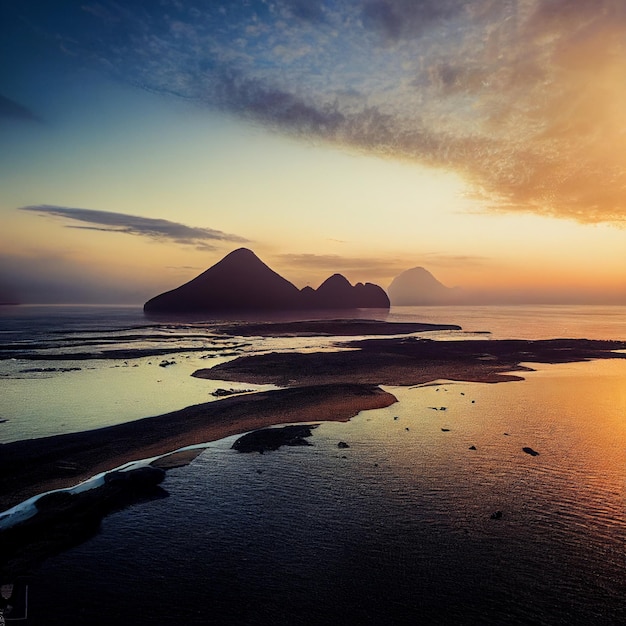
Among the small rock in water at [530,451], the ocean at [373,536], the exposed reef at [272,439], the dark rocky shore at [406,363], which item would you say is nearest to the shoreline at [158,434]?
the exposed reef at [272,439]

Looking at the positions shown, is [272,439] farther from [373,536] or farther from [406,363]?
[406,363]

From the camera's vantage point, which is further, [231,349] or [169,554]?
[231,349]

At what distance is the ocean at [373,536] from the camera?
8664mm

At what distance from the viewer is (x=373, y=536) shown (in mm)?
11219

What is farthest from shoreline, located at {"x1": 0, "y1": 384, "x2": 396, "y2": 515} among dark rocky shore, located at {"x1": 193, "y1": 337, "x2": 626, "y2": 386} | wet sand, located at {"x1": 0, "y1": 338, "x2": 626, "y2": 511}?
dark rocky shore, located at {"x1": 193, "y1": 337, "x2": 626, "y2": 386}

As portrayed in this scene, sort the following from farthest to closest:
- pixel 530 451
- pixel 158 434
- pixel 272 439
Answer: pixel 158 434 < pixel 272 439 < pixel 530 451

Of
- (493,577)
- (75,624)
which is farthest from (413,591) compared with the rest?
(75,624)

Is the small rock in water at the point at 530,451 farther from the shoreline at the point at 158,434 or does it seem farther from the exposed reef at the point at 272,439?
the exposed reef at the point at 272,439

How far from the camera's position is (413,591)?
9086 millimetres

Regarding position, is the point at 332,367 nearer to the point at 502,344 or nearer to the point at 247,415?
the point at 247,415

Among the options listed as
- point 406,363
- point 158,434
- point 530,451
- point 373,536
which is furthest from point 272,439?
point 406,363

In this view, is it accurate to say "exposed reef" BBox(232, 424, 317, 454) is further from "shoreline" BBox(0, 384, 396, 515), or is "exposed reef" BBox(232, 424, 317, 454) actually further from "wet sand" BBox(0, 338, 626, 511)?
"wet sand" BBox(0, 338, 626, 511)

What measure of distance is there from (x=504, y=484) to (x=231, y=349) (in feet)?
161

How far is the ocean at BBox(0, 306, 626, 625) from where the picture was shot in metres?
8.66
